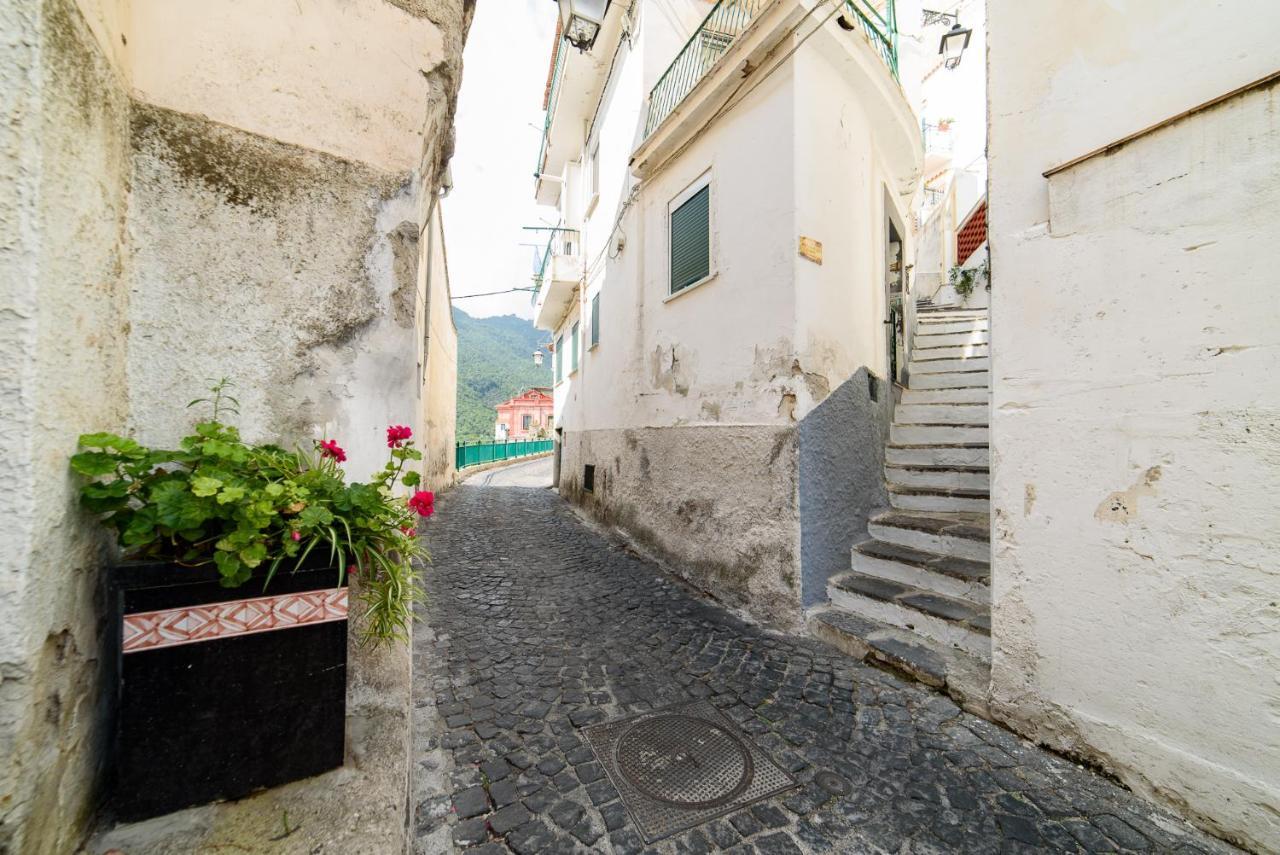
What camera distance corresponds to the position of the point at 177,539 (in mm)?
1375

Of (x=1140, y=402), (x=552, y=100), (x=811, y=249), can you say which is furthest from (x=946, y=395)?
(x=552, y=100)

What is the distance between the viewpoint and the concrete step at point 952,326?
7590 mm

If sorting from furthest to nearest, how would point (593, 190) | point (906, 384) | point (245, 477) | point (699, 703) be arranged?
point (593, 190), point (906, 384), point (699, 703), point (245, 477)

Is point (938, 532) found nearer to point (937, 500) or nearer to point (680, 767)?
point (937, 500)

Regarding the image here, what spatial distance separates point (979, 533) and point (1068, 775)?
178 cm

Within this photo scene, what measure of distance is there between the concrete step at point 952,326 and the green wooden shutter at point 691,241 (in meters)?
4.94

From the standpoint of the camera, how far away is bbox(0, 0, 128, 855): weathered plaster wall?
988mm

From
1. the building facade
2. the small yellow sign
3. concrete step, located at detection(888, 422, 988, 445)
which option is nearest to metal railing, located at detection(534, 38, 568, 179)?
the small yellow sign

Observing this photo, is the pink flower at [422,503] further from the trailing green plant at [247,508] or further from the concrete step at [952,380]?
the concrete step at [952,380]

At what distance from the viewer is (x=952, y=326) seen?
7.98 m

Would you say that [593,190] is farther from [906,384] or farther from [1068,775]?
[1068,775]

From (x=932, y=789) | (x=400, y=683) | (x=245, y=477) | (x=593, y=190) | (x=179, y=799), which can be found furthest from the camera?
(x=593, y=190)

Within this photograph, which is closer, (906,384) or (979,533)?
(979,533)

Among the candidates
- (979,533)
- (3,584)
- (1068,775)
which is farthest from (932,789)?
(3,584)
